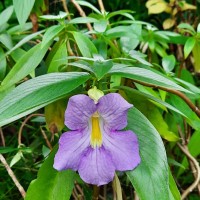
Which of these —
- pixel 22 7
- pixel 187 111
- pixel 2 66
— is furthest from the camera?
pixel 2 66

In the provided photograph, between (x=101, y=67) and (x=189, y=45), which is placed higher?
(x=101, y=67)

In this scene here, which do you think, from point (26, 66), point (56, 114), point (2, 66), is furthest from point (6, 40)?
point (56, 114)

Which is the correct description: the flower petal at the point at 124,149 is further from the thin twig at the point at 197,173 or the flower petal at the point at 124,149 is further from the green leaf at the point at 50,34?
the thin twig at the point at 197,173

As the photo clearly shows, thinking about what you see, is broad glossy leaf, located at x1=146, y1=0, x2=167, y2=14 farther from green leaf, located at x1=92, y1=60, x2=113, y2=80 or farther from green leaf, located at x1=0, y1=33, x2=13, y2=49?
green leaf, located at x1=92, y1=60, x2=113, y2=80

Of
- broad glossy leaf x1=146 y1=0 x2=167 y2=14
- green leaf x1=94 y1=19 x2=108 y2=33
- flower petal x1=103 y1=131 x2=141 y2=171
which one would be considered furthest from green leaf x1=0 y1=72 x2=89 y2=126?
broad glossy leaf x1=146 y1=0 x2=167 y2=14

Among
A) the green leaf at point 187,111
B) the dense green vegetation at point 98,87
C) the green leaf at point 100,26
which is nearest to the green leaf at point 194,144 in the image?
the dense green vegetation at point 98,87

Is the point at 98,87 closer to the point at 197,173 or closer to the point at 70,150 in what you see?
the point at 70,150

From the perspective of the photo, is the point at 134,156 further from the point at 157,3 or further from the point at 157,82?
the point at 157,3
